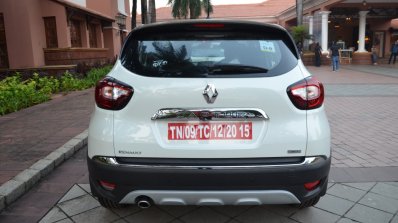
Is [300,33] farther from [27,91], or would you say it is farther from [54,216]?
[54,216]

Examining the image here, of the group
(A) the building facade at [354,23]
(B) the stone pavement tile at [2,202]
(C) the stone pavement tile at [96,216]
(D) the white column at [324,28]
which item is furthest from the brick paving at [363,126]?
(A) the building facade at [354,23]

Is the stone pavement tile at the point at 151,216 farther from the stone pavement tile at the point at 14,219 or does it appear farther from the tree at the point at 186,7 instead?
the tree at the point at 186,7

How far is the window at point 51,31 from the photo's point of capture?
1514 centimetres

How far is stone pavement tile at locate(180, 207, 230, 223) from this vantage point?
3.25 m

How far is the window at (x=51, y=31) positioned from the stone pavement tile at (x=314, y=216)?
1405cm

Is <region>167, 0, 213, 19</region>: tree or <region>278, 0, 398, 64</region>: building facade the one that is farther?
<region>167, 0, 213, 19</region>: tree

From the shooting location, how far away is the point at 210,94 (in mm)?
2588

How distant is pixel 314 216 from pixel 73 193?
2.32m

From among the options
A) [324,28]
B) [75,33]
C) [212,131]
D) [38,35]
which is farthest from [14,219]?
[324,28]

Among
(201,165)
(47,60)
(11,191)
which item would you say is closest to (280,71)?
(201,165)

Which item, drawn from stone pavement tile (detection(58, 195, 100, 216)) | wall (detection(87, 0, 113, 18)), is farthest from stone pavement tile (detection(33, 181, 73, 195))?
wall (detection(87, 0, 113, 18))

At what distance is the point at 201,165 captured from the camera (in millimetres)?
2570

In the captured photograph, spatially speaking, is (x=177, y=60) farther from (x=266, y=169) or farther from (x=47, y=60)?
(x=47, y=60)

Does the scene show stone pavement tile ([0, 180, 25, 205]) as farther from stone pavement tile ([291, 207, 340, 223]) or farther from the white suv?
stone pavement tile ([291, 207, 340, 223])
